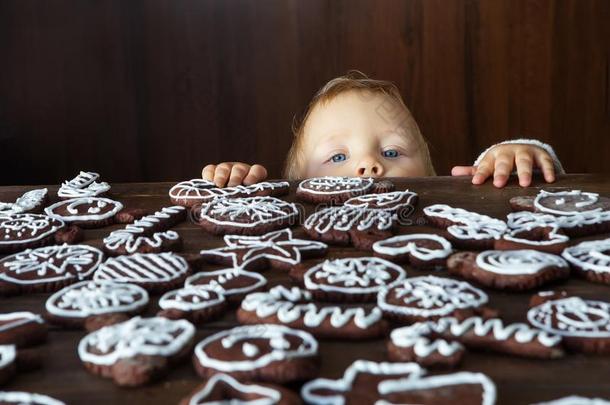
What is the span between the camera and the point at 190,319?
699 mm

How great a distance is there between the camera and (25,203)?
1191mm

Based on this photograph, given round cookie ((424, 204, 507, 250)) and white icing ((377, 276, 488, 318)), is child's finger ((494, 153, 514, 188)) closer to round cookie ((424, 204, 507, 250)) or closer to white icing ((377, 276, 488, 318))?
round cookie ((424, 204, 507, 250))

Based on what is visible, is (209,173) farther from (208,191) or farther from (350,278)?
(350,278)

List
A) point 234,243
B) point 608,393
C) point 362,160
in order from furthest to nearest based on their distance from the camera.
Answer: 1. point 362,160
2. point 234,243
3. point 608,393

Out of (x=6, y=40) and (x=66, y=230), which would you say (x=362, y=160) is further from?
(x=6, y=40)

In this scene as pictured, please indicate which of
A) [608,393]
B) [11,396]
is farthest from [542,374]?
[11,396]

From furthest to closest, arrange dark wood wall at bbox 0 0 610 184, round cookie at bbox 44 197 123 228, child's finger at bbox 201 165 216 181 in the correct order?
dark wood wall at bbox 0 0 610 184 < child's finger at bbox 201 165 216 181 < round cookie at bbox 44 197 123 228

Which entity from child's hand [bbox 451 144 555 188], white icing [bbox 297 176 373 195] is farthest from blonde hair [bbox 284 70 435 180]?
white icing [bbox 297 176 373 195]

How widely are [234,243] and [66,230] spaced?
0.26 m

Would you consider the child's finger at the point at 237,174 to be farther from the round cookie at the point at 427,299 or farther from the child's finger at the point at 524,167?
Result: the round cookie at the point at 427,299

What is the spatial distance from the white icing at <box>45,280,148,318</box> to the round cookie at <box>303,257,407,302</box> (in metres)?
0.18

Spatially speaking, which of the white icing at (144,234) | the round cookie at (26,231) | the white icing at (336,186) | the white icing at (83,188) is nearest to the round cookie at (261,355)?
the white icing at (144,234)

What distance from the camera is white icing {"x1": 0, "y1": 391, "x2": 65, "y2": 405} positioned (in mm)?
562

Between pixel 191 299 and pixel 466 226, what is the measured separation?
1.38ft
